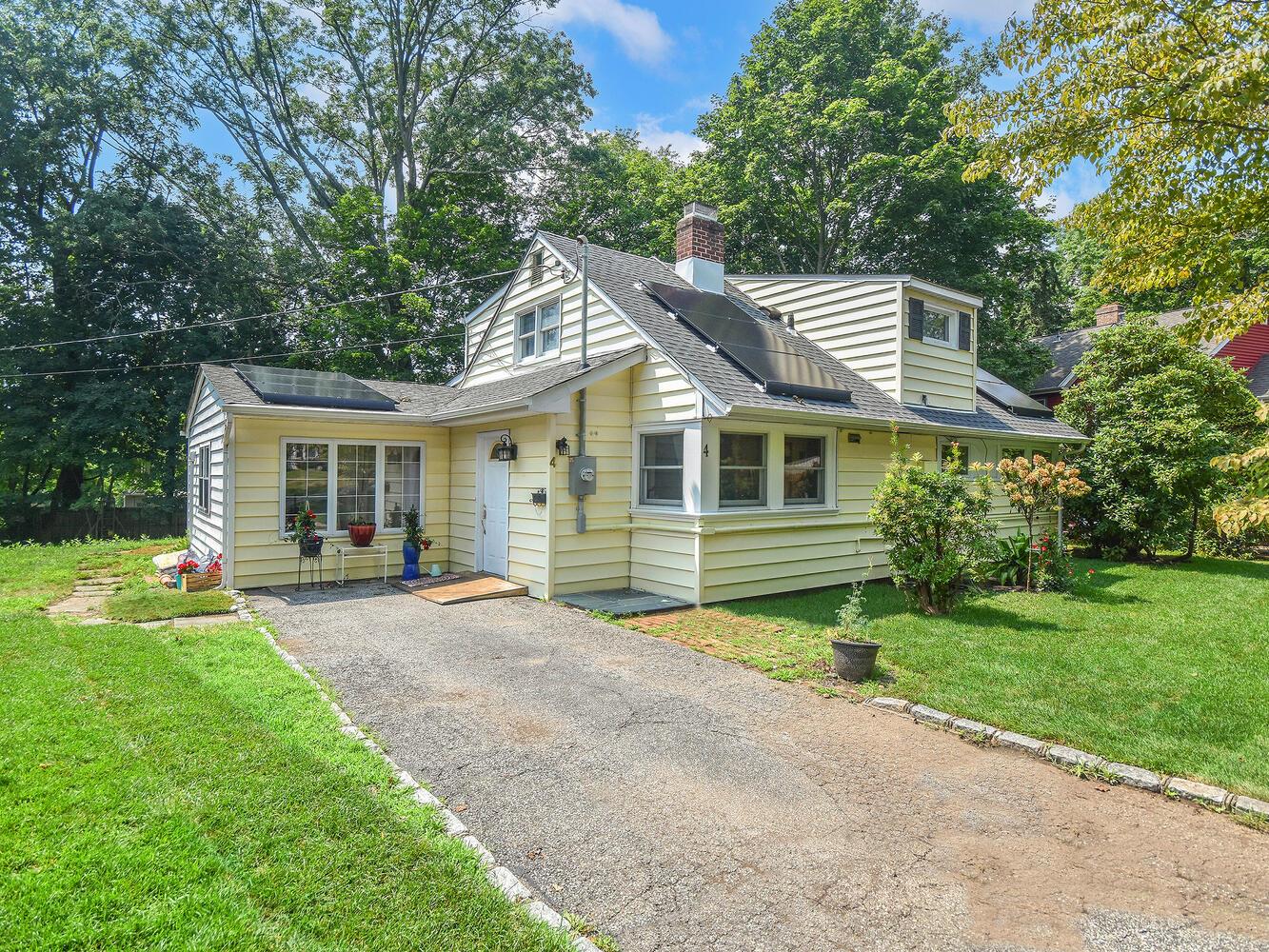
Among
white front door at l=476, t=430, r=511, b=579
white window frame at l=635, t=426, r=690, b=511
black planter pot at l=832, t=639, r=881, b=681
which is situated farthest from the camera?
white front door at l=476, t=430, r=511, b=579

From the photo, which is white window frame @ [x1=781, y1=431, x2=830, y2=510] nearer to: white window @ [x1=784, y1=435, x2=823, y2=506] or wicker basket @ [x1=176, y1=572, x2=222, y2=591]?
white window @ [x1=784, y1=435, x2=823, y2=506]

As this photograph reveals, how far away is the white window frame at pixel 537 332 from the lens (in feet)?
37.4

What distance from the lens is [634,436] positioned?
31.3ft

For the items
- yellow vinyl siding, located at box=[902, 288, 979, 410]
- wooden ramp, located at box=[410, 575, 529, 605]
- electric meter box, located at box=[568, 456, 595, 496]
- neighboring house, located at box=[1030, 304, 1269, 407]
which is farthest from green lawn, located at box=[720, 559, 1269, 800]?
neighboring house, located at box=[1030, 304, 1269, 407]

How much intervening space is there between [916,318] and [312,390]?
10168 millimetres

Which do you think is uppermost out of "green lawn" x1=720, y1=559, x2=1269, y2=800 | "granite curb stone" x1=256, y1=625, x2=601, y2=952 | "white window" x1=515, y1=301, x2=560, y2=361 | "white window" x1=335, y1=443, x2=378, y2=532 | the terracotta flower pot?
"white window" x1=515, y1=301, x2=560, y2=361

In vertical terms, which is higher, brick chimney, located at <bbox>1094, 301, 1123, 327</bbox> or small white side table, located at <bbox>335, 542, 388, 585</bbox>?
brick chimney, located at <bbox>1094, 301, 1123, 327</bbox>

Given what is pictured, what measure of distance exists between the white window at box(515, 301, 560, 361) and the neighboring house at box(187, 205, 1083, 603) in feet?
0.18

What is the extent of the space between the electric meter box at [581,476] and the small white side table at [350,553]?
141 inches

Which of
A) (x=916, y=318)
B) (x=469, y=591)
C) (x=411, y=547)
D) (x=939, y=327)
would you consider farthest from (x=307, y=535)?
(x=939, y=327)

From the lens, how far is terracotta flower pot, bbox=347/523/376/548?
998 centimetres

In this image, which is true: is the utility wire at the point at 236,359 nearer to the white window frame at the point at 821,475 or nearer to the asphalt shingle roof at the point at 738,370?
the asphalt shingle roof at the point at 738,370

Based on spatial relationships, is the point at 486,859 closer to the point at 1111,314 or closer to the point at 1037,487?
the point at 1037,487

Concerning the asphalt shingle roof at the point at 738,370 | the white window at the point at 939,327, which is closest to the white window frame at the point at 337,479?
the asphalt shingle roof at the point at 738,370
